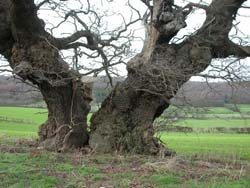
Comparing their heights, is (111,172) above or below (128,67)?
below

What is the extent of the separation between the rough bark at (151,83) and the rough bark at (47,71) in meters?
0.66

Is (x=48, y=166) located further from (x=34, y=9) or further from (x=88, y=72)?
(x=34, y=9)

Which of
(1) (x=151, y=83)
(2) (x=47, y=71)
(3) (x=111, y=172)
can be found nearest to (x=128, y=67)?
(1) (x=151, y=83)

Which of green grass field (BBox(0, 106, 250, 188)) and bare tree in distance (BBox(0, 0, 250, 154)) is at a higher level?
bare tree in distance (BBox(0, 0, 250, 154))

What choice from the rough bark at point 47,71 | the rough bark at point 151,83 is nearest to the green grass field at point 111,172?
the rough bark at point 151,83

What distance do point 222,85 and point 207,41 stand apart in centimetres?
170

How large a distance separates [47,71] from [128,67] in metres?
2.28

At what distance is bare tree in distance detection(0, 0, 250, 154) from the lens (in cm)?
1334

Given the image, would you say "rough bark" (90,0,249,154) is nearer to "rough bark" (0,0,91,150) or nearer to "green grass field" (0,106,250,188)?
"rough bark" (0,0,91,150)

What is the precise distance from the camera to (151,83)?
13602 millimetres

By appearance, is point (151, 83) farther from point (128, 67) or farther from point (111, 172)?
point (111, 172)

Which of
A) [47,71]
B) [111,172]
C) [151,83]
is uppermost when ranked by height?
[47,71]

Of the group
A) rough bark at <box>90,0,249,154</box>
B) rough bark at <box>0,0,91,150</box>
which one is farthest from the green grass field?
rough bark at <box>0,0,91,150</box>

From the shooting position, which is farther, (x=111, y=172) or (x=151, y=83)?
(x=151, y=83)
